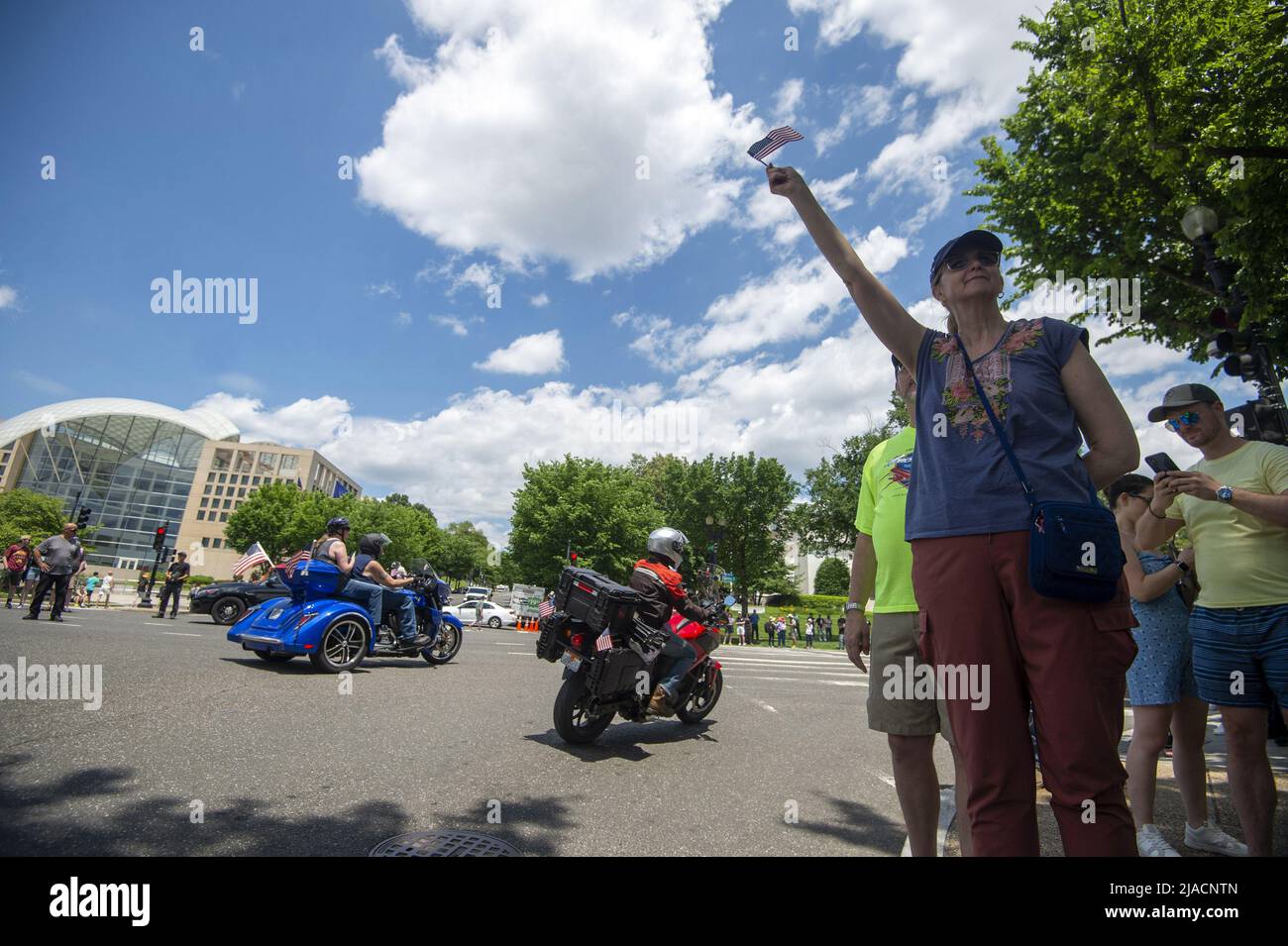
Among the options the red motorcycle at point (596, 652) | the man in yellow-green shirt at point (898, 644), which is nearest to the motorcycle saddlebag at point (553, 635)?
the red motorcycle at point (596, 652)

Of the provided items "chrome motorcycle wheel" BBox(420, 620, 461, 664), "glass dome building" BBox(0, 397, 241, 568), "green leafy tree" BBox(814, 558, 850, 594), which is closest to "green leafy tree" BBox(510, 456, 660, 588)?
"chrome motorcycle wheel" BBox(420, 620, 461, 664)

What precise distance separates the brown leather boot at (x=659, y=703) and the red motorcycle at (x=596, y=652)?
0.38 feet

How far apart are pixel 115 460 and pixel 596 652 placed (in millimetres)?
129714

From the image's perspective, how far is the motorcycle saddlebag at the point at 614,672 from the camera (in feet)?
15.6

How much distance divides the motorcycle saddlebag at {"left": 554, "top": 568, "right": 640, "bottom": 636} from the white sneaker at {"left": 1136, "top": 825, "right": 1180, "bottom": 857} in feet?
10.7

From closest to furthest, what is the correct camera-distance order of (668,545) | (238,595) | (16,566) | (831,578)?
(668,545), (238,595), (16,566), (831,578)

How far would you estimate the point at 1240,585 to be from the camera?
9.04ft

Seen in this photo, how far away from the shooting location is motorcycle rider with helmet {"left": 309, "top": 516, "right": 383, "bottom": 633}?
752cm

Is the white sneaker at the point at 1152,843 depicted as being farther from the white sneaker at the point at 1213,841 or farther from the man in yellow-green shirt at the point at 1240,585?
the man in yellow-green shirt at the point at 1240,585

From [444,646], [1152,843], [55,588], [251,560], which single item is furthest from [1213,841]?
[55,588]

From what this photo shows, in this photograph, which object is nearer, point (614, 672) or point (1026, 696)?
point (1026, 696)

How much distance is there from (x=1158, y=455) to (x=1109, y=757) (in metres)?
2.09

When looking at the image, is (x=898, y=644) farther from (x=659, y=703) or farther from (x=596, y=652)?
(x=659, y=703)
